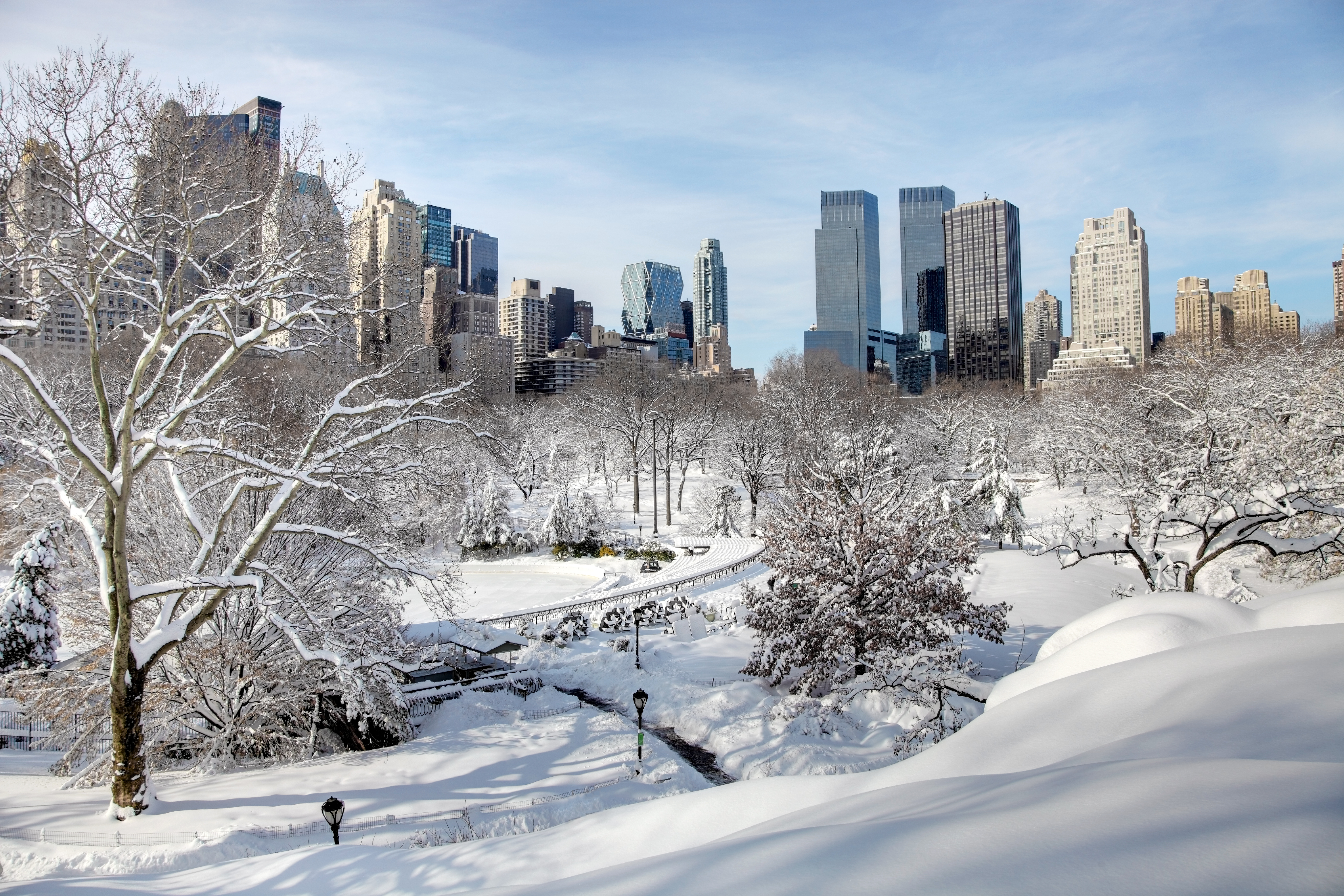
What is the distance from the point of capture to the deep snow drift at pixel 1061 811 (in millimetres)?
2150

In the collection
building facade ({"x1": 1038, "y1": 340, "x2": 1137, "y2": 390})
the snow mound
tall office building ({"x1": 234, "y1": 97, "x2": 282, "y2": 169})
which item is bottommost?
the snow mound

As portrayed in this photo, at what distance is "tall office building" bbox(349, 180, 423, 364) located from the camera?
1141cm

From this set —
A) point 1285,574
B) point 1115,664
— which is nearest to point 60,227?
point 1115,664

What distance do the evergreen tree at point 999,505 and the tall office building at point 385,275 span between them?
30.3 meters

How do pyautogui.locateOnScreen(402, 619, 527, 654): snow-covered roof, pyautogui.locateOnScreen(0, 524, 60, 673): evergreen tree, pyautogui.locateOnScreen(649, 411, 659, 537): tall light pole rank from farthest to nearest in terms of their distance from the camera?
pyautogui.locateOnScreen(649, 411, 659, 537): tall light pole
pyautogui.locateOnScreen(402, 619, 527, 654): snow-covered roof
pyautogui.locateOnScreen(0, 524, 60, 673): evergreen tree

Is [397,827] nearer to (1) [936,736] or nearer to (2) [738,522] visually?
(1) [936,736]

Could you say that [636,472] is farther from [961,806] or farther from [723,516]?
[961,806]

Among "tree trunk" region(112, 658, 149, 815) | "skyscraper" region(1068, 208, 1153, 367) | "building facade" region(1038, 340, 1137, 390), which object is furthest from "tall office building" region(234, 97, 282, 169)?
"skyscraper" region(1068, 208, 1153, 367)

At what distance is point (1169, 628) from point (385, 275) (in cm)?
1035

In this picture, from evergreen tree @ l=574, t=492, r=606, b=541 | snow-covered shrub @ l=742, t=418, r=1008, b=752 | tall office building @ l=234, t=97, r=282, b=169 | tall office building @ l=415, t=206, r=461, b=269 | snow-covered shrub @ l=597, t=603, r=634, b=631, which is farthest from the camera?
tall office building @ l=415, t=206, r=461, b=269

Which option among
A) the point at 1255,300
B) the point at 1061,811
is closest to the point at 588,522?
the point at 1061,811

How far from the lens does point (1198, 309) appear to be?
13238cm

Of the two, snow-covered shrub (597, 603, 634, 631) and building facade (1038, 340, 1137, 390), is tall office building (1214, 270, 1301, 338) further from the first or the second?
snow-covered shrub (597, 603, 634, 631)

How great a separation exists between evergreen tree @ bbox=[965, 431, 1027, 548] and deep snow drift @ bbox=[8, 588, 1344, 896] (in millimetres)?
32005
